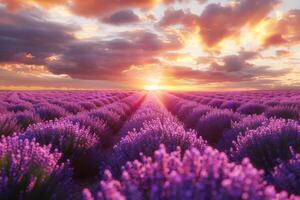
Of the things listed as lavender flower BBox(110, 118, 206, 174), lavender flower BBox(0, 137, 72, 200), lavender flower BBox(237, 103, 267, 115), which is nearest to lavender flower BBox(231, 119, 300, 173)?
lavender flower BBox(110, 118, 206, 174)

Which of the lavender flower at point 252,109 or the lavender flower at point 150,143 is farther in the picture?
the lavender flower at point 252,109

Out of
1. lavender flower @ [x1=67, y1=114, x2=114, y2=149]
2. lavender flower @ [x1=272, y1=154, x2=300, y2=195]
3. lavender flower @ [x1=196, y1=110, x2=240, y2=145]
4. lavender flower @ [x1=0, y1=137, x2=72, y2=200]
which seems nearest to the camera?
lavender flower @ [x1=272, y1=154, x2=300, y2=195]

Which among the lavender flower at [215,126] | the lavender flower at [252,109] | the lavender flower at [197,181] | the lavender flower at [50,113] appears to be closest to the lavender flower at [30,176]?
the lavender flower at [197,181]

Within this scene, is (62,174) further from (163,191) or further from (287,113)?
(287,113)

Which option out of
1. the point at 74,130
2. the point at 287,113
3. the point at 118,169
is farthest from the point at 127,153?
the point at 287,113

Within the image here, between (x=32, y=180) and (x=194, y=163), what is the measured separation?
83.7 inches

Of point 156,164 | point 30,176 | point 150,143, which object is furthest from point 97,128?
point 156,164

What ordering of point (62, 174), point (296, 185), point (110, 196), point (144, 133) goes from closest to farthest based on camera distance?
point (110, 196)
point (296, 185)
point (62, 174)
point (144, 133)

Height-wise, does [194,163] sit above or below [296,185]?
above

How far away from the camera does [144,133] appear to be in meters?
5.69

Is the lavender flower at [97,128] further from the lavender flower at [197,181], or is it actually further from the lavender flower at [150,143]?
the lavender flower at [197,181]

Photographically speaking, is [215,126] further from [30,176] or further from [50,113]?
[30,176]

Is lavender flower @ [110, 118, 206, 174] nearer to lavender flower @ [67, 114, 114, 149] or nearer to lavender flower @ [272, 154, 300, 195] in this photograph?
lavender flower @ [272, 154, 300, 195]

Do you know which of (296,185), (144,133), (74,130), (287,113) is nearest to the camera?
(296,185)
